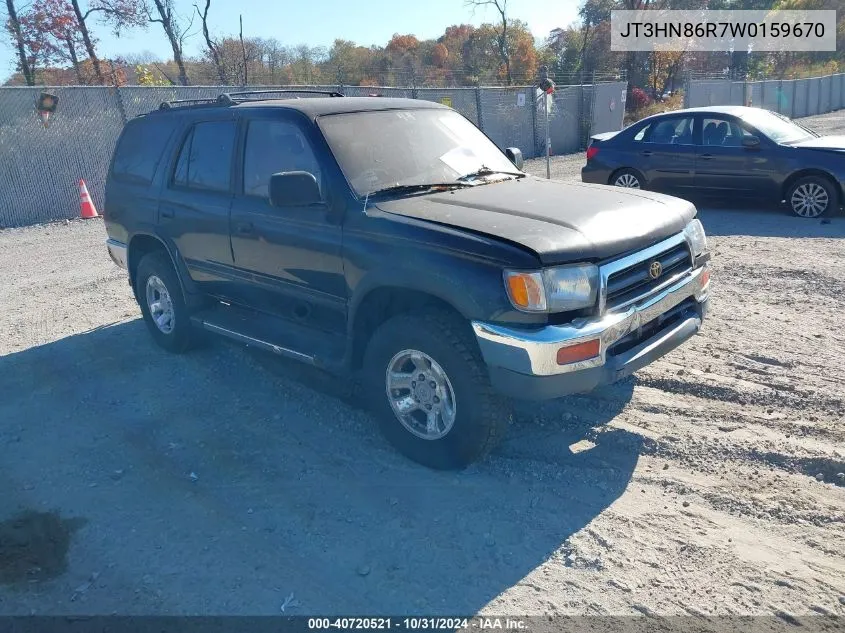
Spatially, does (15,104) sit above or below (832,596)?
above

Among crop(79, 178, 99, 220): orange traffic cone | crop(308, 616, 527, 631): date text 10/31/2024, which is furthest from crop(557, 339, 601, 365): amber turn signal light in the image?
crop(79, 178, 99, 220): orange traffic cone

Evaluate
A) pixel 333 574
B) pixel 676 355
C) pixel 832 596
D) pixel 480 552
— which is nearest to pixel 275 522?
pixel 333 574

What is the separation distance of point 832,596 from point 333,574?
Result: 83.3 inches

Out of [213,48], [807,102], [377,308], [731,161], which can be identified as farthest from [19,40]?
[807,102]

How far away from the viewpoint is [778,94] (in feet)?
106

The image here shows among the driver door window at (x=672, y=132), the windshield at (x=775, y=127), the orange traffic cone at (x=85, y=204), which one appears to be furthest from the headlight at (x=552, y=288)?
the orange traffic cone at (x=85, y=204)

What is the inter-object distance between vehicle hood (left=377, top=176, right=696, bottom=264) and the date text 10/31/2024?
1627 mm

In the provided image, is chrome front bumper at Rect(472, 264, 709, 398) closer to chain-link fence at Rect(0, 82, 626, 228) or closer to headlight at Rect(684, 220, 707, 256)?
headlight at Rect(684, 220, 707, 256)

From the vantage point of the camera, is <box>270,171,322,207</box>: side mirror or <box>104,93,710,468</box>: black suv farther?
<box>270,171,322,207</box>: side mirror

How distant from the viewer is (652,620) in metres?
2.85

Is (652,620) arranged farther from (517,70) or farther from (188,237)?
(517,70)

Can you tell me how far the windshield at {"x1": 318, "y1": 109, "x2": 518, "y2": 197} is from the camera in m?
4.46

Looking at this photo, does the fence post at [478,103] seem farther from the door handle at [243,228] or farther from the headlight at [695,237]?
the headlight at [695,237]

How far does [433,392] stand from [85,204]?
12.3 metres
